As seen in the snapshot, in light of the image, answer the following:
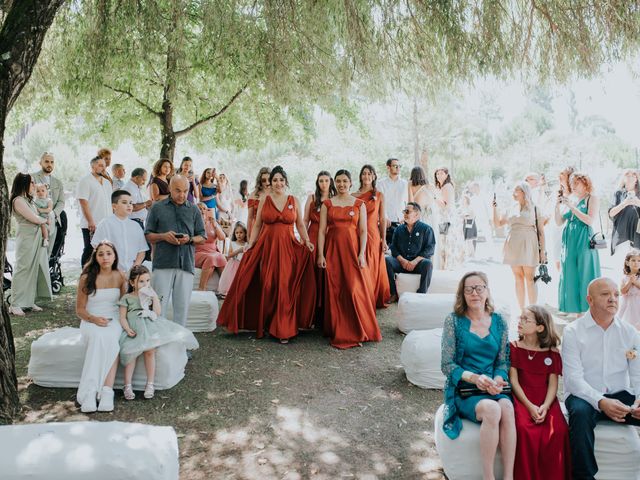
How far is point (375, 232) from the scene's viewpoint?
808cm

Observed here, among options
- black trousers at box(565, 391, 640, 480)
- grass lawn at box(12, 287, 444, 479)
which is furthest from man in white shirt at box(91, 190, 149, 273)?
black trousers at box(565, 391, 640, 480)

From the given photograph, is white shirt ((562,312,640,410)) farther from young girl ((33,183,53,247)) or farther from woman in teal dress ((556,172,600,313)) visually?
young girl ((33,183,53,247))

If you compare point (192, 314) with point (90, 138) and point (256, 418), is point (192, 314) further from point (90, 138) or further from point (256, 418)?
point (90, 138)

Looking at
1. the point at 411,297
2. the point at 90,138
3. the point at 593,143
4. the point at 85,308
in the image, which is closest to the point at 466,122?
the point at 593,143

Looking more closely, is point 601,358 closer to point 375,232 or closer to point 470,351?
point 470,351

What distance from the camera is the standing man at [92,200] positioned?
7.85 meters

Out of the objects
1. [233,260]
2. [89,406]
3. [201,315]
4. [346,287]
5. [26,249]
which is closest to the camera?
[89,406]

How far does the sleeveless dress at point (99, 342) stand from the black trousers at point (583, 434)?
11.3 feet

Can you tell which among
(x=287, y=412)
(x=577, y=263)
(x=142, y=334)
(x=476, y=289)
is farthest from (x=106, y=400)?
(x=577, y=263)

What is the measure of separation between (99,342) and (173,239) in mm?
1287

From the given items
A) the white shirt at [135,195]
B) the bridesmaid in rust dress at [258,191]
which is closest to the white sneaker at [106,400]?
the bridesmaid in rust dress at [258,191]

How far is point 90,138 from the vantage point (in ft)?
43.8

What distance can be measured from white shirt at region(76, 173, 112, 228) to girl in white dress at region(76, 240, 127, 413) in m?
3.26

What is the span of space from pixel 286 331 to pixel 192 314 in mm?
1277
